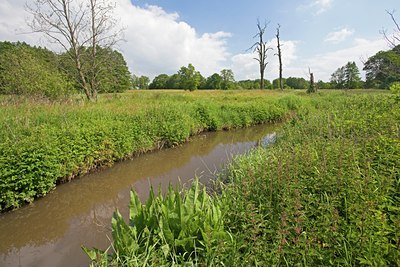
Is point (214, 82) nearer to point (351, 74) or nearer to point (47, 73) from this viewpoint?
point (351, 74)

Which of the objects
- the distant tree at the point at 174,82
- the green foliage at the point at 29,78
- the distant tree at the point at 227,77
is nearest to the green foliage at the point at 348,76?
the distant tree at the point at 227,77

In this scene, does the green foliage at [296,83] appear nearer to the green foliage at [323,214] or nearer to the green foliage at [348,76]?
the green foliage at [348,76]

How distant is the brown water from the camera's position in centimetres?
378

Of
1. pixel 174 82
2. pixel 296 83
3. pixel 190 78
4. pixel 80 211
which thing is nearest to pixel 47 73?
pixel 80 211

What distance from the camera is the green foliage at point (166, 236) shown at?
231cm

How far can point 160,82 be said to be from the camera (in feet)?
240

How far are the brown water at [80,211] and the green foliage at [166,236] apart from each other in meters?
1.14

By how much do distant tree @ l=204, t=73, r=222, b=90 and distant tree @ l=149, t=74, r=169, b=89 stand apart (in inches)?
506

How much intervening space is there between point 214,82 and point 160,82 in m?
17.8

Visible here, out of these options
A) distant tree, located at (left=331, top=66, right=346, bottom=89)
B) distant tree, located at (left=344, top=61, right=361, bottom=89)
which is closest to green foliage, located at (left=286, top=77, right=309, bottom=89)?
distant tree, located at (left=331, top=66, right=346, bottom=89)

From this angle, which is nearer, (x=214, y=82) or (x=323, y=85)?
(x=323, y=85)

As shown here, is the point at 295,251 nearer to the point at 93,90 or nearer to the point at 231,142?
the point at 231,142

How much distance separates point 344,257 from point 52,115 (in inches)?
312

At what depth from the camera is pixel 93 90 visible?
1382cm
